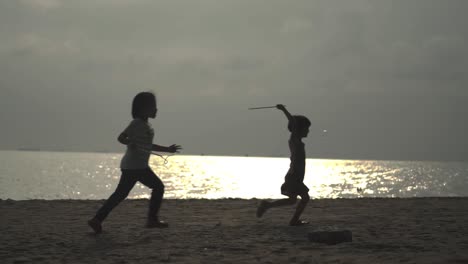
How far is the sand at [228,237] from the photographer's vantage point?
5.55 m

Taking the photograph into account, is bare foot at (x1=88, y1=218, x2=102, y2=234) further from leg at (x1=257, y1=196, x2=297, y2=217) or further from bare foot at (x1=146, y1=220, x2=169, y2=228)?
leg at (x1=257, y1=196, x2=297, y2=217)

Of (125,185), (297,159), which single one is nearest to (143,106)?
(125,185)

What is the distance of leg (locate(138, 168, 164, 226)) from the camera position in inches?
290

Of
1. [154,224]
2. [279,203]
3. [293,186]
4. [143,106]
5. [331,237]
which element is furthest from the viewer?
[279,203]

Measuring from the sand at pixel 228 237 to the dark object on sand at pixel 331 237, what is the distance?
6.2 inches

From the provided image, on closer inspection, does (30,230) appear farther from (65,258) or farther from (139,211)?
(139,211)

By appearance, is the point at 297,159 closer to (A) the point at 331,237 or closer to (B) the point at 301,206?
(B) the point at 301,206

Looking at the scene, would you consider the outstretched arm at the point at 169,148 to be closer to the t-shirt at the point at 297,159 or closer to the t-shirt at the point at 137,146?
the t-shirt at the point at 137,146

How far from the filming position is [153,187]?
7531 mm

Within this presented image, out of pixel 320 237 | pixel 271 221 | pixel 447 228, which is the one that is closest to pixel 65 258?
pixel 320 237

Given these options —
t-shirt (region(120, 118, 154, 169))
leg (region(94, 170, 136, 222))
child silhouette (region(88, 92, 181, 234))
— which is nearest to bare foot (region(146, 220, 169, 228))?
child silhouette (region(88, 92, 181, 234))

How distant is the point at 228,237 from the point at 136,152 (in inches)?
72.2

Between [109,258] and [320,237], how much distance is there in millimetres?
2674

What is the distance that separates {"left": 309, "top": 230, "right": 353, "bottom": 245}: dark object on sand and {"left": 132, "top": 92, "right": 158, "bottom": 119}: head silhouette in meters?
3.03
